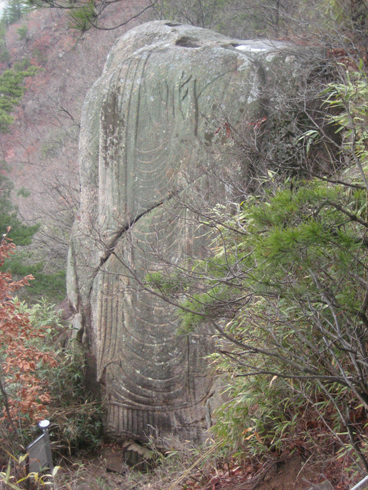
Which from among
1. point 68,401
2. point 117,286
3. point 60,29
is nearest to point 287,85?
point 117,286

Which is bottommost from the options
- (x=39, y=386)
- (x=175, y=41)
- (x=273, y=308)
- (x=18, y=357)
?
(x=39, y=386)

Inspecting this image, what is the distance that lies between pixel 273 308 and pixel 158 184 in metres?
2.56

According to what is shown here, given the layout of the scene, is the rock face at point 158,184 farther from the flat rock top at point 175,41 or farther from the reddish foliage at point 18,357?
the reddish foliage at point 18,357

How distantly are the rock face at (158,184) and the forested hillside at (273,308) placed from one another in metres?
0.26

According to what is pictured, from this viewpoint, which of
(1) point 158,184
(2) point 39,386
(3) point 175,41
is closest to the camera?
(2) point 39,386

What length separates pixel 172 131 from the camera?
4.61m

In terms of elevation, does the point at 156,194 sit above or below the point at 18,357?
above

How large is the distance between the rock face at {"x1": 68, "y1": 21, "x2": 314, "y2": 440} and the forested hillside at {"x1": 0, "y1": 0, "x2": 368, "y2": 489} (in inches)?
10.1

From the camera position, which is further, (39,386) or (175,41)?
(175,41)

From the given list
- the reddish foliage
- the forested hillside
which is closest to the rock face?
the forested hillside

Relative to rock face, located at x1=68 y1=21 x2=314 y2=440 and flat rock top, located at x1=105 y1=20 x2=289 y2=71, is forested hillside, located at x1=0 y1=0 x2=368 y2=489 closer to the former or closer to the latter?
rock face, located at x1=68 y1=21 x2=314 y2=440

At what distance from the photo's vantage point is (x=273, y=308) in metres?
2.35

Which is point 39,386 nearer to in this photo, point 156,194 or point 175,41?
point 156,194

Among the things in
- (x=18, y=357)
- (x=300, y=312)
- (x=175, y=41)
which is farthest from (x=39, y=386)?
(x=175, y=41)
